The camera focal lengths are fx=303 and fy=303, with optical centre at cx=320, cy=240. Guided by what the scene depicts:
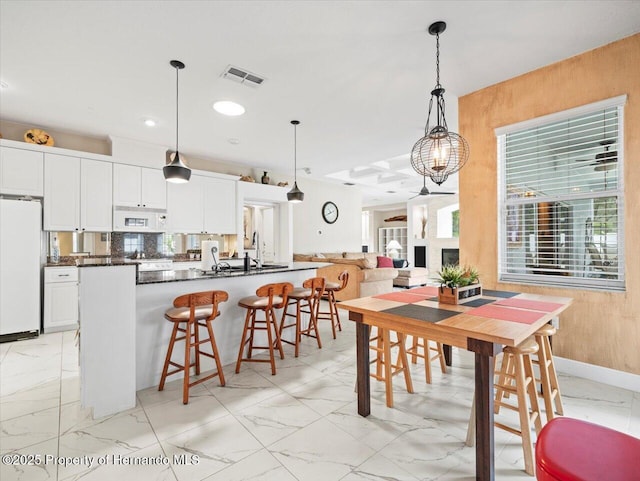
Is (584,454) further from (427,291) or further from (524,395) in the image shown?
(427,291)

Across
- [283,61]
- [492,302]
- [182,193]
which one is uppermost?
[283,61]

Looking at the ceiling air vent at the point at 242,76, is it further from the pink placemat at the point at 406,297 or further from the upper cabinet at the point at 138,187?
the upper cabinet at the point at 138,187

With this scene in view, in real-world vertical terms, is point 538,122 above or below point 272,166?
below

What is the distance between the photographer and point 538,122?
2.93 metres

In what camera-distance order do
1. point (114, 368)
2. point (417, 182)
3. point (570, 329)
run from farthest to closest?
point (417, 182)
point (570, 329)
point (114, 368)

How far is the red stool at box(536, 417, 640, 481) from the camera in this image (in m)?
0.89

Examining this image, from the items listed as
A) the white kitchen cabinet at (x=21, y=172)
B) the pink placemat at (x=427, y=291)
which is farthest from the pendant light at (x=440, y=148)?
the white kitchen cabinet at (x=21, y=172)

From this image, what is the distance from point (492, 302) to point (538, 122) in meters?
1.94

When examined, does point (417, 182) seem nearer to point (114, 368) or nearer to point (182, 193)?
point (182, 193)

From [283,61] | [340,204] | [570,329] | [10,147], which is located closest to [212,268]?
[283,61]

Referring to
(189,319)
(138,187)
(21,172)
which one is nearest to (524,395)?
(189,319)

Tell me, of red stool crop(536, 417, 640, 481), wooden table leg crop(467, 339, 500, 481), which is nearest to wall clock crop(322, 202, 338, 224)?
wooden table leg crop(467, 339, 500, 481)

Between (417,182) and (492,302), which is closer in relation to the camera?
(492,302)

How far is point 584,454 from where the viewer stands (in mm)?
957
